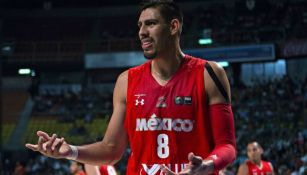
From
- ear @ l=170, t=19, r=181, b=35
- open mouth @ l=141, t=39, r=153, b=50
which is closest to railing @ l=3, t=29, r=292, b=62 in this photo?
ear @ l=170, t=19, r=181, b=35

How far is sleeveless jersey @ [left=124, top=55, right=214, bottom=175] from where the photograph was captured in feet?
10.6

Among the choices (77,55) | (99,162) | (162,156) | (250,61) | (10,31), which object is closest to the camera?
(162,156)

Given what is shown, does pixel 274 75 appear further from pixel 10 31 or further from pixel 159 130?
pixel 159 130

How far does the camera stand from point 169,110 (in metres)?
3.27

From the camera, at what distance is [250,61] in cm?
2509

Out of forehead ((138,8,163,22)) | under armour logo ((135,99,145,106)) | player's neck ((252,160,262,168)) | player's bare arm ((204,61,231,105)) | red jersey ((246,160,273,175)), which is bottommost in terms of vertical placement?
red jersey ((246,160,273,175))

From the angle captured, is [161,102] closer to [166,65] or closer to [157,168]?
[166,65]

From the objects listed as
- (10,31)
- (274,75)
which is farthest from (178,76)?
(10,31)

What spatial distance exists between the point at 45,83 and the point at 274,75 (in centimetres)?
1190

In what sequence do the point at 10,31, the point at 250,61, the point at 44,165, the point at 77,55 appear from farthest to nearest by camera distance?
the point at 10,31 → the point at 77,55 → the point at 250,61 → the point at 44,165

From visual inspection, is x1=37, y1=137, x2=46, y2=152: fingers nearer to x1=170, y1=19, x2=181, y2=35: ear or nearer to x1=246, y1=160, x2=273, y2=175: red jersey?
x1=170, y1=19, x2=181, y2=35: ear

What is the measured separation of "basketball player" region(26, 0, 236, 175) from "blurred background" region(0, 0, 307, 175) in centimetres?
1592

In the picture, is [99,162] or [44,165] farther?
[44,165]

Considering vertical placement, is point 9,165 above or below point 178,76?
below
